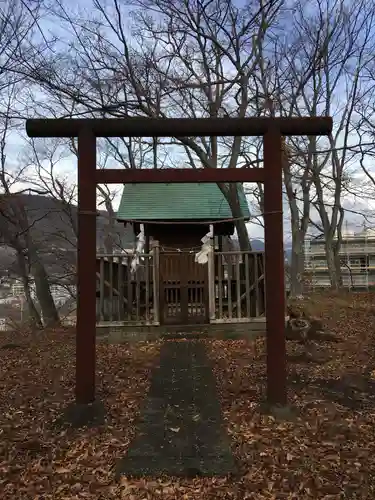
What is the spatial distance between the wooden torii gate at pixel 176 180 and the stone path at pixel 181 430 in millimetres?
805

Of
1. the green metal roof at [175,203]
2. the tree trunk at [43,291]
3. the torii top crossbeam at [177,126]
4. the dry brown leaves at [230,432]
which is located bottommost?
the dry brown leaves at [230,432]

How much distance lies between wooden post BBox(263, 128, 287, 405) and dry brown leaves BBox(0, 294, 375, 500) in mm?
446

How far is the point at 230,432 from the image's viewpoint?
4566 millimetres

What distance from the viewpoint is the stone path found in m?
3.81

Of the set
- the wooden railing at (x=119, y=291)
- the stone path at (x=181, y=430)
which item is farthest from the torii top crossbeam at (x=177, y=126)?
the wooden railing at (x=119, y=291)

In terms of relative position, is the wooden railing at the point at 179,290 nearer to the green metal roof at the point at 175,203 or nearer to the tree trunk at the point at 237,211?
the tree trunk at the point at 237,211

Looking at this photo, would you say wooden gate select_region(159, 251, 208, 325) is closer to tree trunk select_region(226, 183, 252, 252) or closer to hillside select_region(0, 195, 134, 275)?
tree trunk select_region(226, 183, 252, 252)

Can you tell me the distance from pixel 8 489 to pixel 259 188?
62.7 feet

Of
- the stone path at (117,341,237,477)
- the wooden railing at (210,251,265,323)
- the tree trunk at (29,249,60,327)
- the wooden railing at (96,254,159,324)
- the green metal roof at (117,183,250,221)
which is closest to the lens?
the stone path at (117,341,237,477)

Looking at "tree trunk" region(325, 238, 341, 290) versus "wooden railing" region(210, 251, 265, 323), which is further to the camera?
"tree trunk" region(325, 238, 341, 290)

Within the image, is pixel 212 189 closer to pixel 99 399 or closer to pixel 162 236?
pixel 162 236

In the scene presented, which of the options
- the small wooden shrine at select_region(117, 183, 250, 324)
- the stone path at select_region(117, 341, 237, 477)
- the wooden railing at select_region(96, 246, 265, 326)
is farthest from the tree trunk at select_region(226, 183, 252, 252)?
the stone path at select_region(117, 341, 237, 477)

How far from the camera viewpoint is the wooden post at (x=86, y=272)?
5078 mm

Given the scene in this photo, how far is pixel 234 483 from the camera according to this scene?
3580 mm
